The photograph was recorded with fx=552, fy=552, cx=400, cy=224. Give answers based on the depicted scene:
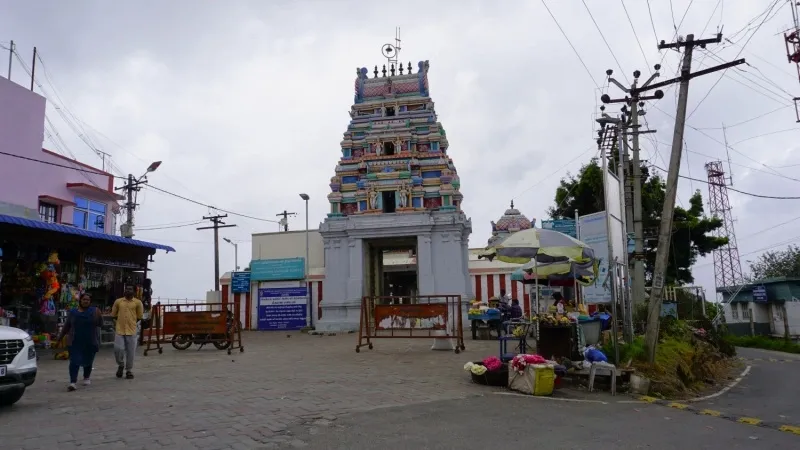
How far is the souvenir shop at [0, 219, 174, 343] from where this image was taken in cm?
1460

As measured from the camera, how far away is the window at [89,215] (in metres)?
24.9

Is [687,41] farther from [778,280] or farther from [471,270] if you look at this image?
[778,280]

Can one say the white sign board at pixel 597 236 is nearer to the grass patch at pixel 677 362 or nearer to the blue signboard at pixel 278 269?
the grass patch at pixel 677 362

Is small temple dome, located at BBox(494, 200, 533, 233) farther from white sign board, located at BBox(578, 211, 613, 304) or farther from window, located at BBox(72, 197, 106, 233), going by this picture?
window, located at BBox(72, 197, 106, 233)

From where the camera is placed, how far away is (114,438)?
5.75m

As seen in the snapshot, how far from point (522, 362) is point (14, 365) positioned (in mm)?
7276

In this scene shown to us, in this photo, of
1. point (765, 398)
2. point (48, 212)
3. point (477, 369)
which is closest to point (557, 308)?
point (477, 369)

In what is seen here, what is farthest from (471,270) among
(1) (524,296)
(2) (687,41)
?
(2) (687,41)

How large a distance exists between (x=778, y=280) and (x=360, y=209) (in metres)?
24.1

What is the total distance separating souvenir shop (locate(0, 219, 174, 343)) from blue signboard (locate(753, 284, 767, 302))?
32.9 m

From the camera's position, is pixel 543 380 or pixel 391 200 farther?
pixel 391 200

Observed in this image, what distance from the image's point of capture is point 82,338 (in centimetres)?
900

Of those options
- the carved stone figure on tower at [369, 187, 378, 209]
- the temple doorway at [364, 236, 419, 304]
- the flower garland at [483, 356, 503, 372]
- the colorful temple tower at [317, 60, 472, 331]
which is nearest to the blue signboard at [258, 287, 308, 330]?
the colorful temple tower at [317, 60, 472, 331]

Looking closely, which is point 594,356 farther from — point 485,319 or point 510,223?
point 510,223
